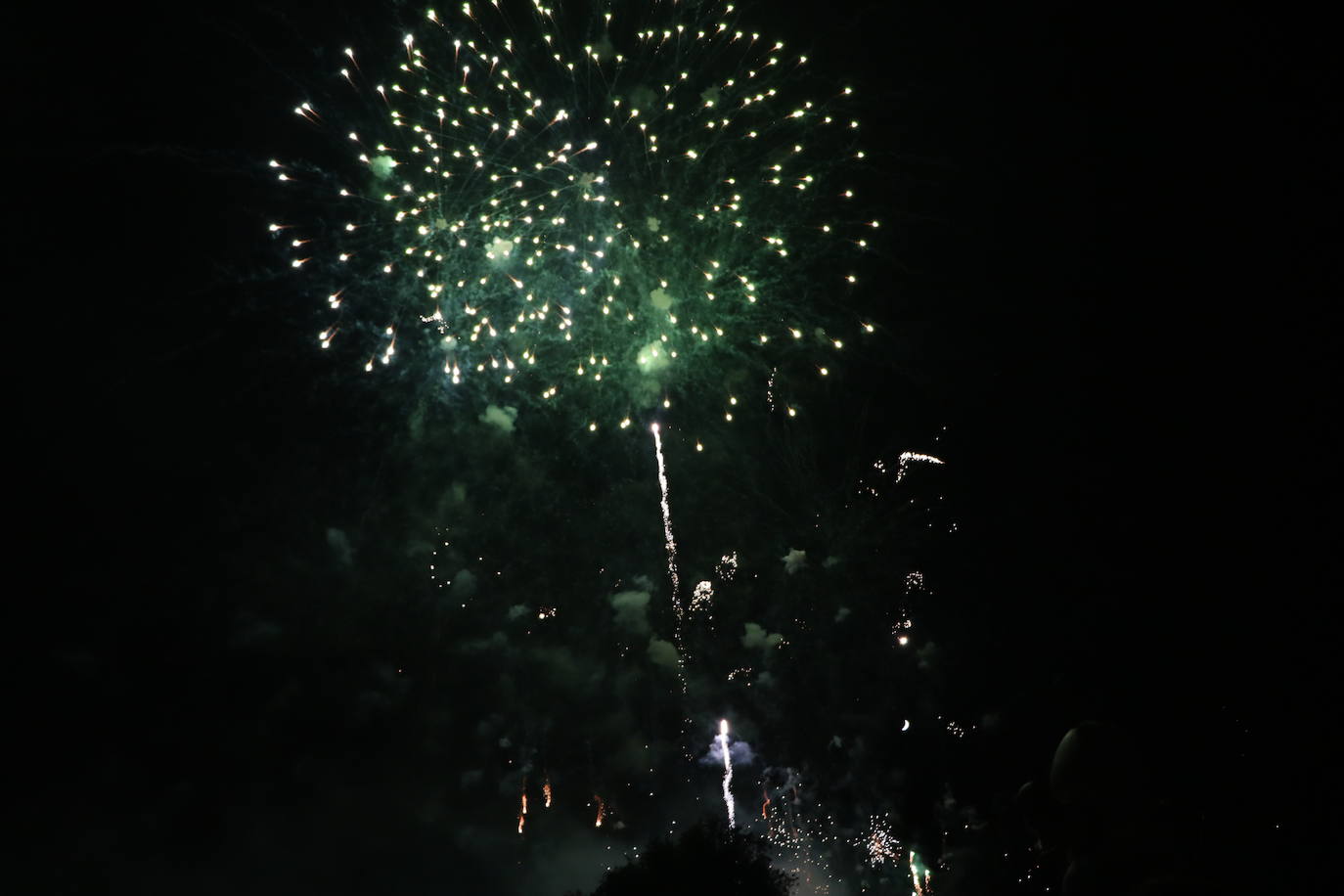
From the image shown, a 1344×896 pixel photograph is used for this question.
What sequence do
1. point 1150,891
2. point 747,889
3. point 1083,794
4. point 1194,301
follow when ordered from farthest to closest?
1. point 747,889
2. point 1194,301
3. point 1083,794
4. point 1150,891

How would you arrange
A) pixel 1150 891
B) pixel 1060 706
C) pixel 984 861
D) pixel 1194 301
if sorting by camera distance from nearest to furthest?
pixel 1150 891 < pixel 1194 301 < pixel 1060 706 < pixel 984 861

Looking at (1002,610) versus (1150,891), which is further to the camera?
(1002,610)

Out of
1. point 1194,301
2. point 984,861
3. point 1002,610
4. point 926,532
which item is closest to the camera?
point 1194,301

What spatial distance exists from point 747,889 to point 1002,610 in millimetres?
17031

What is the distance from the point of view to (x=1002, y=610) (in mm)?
12484

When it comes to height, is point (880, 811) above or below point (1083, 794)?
above

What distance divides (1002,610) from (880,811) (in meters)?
18.7

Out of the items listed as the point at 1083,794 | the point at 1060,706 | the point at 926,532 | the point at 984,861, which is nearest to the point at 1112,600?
the point at 1060,706

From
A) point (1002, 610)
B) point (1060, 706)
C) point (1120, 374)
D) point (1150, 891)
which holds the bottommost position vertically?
point (1150, 891)

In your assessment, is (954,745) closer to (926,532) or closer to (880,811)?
(926,532)

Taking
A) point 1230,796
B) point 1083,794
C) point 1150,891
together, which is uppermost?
point 1230,796

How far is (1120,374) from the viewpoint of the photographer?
991 centimetres

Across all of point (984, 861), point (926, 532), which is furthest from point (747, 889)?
point (926, 532)

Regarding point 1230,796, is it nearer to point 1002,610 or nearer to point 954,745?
point 1002,610
